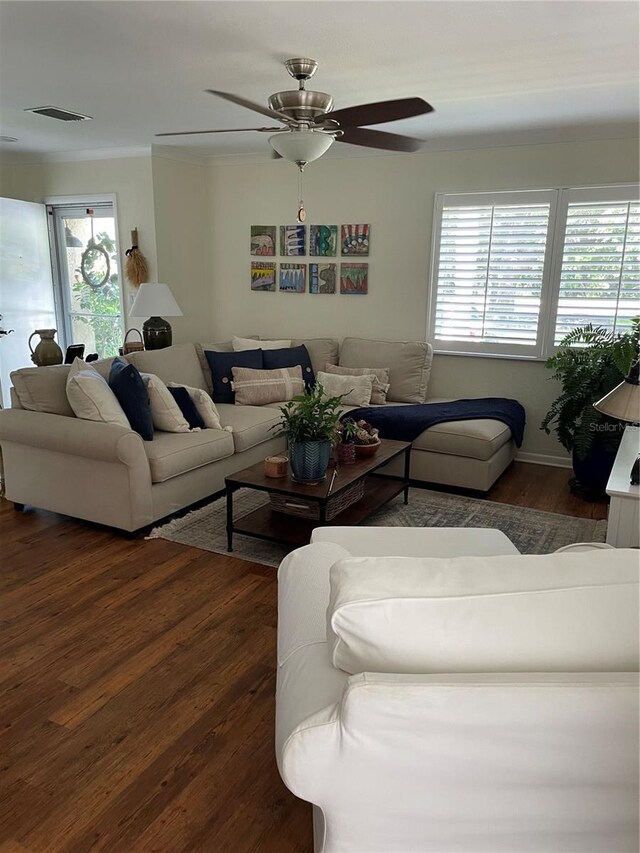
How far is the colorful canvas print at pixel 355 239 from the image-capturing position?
17.7 ft

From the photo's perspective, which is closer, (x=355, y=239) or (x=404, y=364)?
(x=404, y=364)

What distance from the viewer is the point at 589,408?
13.5 ft

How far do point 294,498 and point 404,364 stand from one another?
224 centimetres

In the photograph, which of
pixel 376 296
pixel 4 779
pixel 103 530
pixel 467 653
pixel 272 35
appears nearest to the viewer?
pixel 467 653

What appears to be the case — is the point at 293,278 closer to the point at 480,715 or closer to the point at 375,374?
the point at 375,374

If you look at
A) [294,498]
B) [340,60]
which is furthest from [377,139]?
[294,498]

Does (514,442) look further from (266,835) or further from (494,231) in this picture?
(266,835)

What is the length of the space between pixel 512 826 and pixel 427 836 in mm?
171

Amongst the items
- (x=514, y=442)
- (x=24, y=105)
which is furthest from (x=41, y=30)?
(x=514, y=442)

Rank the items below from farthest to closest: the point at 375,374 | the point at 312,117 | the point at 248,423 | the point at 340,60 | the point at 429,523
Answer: the point at 375,374
the point at 248,423
the point at 429,523
the point at 340,60
the point at 312,117

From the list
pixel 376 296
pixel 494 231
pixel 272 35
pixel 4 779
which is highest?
pixel 272 35

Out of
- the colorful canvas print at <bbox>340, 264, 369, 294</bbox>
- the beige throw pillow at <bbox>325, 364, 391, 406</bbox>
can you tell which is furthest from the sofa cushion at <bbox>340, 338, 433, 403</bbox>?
the colorful canvas print at <bbox>340, 264, 369, 294</bbox>

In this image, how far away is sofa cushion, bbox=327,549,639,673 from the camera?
118 centimetres

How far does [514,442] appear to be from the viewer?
4.88 metres
